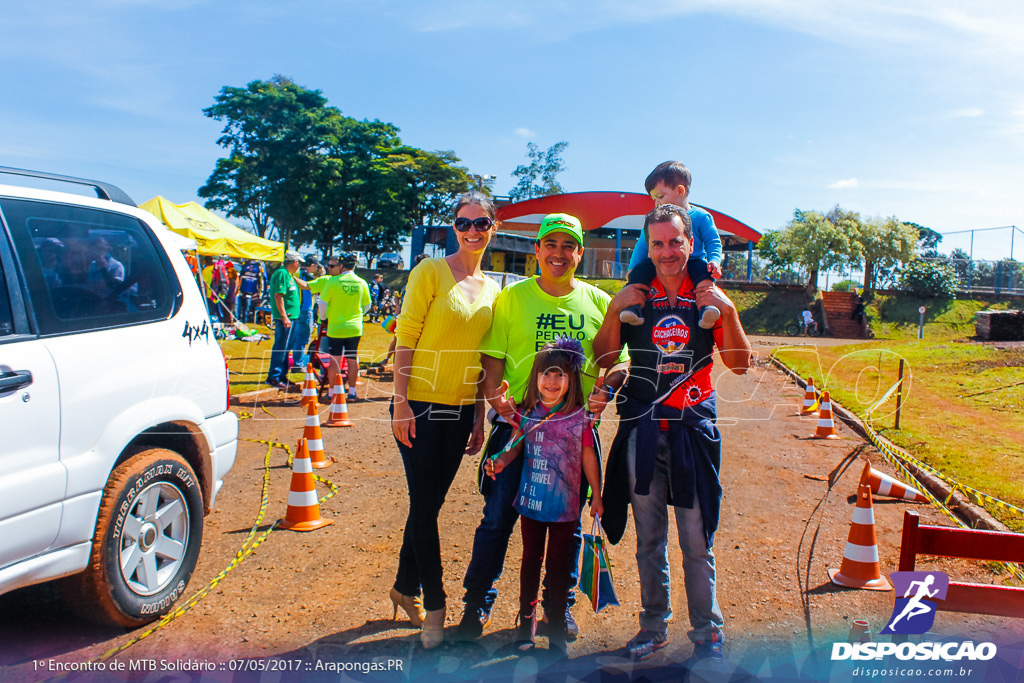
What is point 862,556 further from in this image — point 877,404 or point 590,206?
point 590,206

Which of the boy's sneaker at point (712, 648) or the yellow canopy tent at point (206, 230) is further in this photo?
A: the yellow canopy tent at point (206, 230)

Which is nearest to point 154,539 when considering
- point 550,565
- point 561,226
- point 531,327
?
point 550,565

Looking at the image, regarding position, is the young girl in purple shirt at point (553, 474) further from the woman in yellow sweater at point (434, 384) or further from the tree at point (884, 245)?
the tree at point (884, 245)

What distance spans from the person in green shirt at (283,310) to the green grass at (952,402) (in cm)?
837

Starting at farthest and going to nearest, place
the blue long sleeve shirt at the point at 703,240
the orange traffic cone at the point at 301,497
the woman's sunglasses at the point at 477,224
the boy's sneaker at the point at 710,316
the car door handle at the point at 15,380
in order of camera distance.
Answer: the orange traffic cone at the point at 301,497 < the blue long sleeve shirt at the point at 703,240 < the woman's sunglasses at the point at 477,224 < the boy's sneaker at the point at 710,316 < the car door handle at the point at 15,380

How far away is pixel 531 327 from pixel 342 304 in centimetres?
658

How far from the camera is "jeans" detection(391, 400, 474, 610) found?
3.17 metres

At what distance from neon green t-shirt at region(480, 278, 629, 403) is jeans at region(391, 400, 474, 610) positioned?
1.07 ft

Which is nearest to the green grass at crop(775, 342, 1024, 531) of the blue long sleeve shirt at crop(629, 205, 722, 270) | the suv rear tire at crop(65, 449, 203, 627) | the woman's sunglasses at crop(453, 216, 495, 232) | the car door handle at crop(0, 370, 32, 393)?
the blue long sleeve shirt at crop(629, 205, 722, 270)

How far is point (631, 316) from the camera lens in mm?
3039

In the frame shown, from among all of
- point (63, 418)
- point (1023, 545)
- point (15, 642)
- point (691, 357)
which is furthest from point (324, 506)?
point (1023, 545)

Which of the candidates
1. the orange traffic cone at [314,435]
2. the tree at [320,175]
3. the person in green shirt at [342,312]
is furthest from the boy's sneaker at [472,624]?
the tree at [320,175]

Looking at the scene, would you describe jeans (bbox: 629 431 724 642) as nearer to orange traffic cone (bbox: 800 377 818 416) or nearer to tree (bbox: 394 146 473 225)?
orange traffic cone (bbox: 800 377 818 416)

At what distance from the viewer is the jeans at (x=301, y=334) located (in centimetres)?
1091
